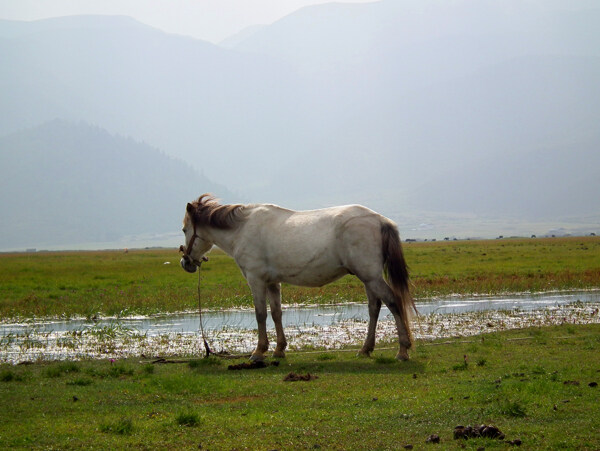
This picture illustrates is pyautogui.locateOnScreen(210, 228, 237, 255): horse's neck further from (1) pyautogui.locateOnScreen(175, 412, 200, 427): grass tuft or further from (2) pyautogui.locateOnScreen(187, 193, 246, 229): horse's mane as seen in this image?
(1) pyautogui.locateOnScreen(175, 412, 200, 427): grass tuft

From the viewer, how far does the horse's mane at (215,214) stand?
1495 centimetres

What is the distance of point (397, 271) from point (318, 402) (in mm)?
4285

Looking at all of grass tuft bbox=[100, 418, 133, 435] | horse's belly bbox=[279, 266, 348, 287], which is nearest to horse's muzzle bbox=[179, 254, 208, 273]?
horse's belly bbox=[279, 266, 348, 287]

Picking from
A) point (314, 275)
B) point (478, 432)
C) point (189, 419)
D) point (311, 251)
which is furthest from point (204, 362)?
point (478, 432)

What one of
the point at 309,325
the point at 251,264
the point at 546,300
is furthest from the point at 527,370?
the point at 546,300

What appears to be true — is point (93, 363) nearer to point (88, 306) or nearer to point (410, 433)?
point (410, 433)

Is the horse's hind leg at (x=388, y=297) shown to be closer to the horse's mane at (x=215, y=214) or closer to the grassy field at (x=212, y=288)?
the horse's mane at (x=215, y=214)

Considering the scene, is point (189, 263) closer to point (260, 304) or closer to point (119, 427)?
point (260, 304)

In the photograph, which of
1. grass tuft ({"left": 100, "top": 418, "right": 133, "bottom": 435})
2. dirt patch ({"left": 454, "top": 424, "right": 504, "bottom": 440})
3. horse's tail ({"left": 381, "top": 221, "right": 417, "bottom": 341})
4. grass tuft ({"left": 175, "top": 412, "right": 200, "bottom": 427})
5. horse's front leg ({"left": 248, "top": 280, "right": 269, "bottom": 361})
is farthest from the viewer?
horse's front leg ({"left": 248, "top": 280, "right": 269, "bottom": 361})

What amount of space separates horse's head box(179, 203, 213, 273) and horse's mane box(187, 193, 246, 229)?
63 millimetres

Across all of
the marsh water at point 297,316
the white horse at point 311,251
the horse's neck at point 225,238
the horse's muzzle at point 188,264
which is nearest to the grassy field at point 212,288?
the marsh water at point 297,316

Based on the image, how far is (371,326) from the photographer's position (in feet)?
44.6

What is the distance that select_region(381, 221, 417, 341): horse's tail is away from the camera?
43.4 ft

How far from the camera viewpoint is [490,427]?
7.56 m
